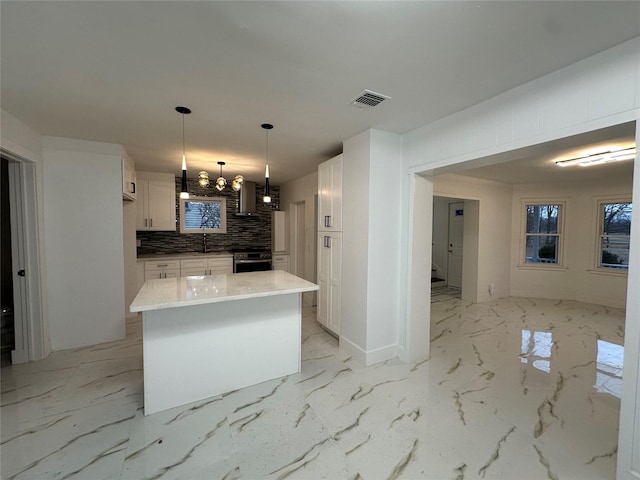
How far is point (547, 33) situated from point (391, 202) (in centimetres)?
174

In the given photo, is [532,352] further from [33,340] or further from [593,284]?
[33,340]

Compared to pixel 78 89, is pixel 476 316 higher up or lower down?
lower down

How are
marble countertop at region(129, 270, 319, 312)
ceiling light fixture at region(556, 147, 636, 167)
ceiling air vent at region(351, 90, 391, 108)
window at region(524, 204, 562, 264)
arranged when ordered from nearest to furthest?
marble countertop at region(129, 270, 319, 312)
ceiling air vent at region(351, 90, 391, 108)
ceiling light fixture at region(556, 147, 636, 167)
window at region(524, 204, 562, 264)

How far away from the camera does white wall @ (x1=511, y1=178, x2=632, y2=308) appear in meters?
5.02

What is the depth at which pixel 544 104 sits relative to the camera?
1.83m

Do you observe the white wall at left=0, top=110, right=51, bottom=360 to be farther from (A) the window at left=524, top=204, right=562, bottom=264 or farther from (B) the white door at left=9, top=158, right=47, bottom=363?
(A) the window at left=524, top=204, right=562, bottom=264

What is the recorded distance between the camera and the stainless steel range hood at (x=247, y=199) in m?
5.48

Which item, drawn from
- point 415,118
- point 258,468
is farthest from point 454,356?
point 415,118

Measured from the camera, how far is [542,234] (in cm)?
570

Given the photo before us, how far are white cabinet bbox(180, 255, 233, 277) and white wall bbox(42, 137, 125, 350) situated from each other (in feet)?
4.70

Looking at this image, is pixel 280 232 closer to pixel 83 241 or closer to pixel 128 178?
pixel 128 178

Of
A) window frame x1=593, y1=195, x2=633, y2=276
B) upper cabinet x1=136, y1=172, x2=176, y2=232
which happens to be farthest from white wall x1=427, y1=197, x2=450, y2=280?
upper cabinet x1=136, y1=172, x2=176, y2=232

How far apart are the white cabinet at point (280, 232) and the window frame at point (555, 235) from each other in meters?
5.01

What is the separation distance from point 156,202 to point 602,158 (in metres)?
6.70
